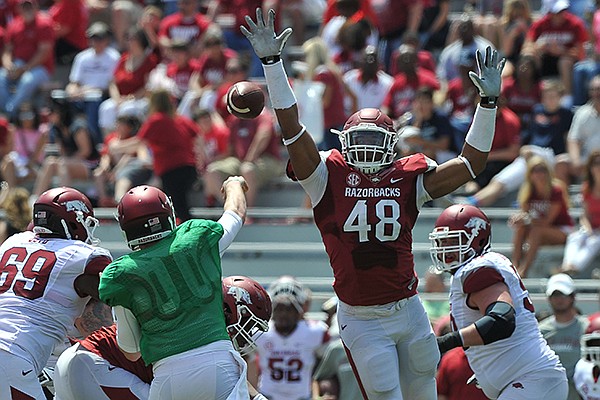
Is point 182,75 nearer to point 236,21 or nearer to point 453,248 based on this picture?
point 236,21

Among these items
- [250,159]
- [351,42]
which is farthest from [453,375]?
[351,42]

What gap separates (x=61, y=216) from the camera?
6.54m

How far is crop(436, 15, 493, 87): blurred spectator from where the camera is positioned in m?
12.2

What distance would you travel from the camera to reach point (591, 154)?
10.4 meters

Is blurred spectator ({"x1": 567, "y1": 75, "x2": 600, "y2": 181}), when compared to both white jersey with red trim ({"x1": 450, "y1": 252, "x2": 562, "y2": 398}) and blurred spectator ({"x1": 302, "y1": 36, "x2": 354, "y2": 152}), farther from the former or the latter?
white jersey with red trim ({"x1": 450, "y1": 252, "x2": 562, "y2": 398})

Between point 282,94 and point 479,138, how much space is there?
0.99m

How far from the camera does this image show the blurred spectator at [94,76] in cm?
1378

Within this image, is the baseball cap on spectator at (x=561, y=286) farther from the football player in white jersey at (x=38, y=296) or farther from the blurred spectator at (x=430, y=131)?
the football player in white jersey at (x=38, y=296)

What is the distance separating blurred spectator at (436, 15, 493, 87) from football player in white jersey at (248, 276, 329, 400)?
331 cm

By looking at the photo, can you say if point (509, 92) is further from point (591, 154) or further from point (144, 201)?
point (144, 201)

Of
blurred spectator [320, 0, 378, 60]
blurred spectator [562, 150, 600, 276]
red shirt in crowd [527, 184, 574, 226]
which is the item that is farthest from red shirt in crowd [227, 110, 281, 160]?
blurred spectator [562, 150, 600, 276]

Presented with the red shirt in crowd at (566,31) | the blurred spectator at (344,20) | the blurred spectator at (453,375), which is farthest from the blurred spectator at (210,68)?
the blurred spectator at (453,375)

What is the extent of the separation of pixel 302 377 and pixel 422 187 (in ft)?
12.3

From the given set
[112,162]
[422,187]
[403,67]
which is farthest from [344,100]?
[422,187]
